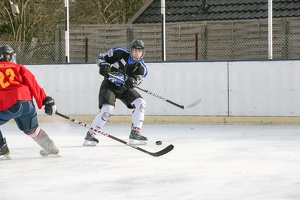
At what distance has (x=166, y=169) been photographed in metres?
6.06

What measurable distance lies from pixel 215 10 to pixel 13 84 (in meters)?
9.13

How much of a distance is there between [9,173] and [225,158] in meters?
1.89

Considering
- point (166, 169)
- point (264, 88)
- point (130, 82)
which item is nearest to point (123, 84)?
point (130, 82)

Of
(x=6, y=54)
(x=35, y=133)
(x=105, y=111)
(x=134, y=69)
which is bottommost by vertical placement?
(x=35, y=133)

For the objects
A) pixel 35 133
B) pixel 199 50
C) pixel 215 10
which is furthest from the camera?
pixel 215 10

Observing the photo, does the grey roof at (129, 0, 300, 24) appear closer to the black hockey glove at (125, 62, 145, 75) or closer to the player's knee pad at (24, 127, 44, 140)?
the black hockey glove at (125, 62, 145, 75)

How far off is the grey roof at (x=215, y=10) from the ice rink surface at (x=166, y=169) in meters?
5.73

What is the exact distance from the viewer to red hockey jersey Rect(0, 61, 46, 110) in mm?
6539

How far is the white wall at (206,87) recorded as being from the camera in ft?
34.4

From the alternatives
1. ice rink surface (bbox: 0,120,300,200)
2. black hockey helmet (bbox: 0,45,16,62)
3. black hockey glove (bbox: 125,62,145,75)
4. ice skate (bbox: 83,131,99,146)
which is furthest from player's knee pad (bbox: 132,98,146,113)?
black hockey helmet (bbox: 0,45,16,62)

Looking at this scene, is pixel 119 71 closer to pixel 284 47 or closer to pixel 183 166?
pixel 183 166

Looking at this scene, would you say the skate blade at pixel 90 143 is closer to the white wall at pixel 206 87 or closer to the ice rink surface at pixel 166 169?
the ice rink surface at pixel 166 169

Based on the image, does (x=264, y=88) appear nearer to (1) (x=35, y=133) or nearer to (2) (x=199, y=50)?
(2) (x=199, y=50)

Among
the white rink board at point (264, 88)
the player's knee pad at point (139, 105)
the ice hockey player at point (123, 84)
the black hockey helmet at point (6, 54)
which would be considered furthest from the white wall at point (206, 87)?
the black hockey helmet at point (6, 54)
